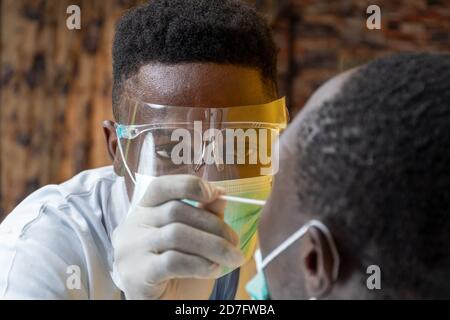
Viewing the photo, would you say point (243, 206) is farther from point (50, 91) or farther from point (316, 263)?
point (50, 91)

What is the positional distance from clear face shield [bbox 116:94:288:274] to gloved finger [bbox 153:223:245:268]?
17 centimetres

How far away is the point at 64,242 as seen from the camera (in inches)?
57.4

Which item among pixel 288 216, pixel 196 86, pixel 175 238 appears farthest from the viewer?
pixel 196 86

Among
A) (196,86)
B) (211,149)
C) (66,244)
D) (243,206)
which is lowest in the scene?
(66,244)

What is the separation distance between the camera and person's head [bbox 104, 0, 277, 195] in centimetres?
142

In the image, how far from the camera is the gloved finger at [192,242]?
1.10 meters

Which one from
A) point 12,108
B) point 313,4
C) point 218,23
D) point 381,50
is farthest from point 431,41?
point 218,23

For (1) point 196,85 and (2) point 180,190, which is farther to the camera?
(1) point 196,85

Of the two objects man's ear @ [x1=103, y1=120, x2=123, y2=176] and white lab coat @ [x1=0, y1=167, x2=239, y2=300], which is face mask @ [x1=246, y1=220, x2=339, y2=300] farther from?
man's ear @ [x1=103, y1=120, x2=123, y2=176]

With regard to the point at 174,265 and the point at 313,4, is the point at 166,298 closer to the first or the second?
the point at 174,265

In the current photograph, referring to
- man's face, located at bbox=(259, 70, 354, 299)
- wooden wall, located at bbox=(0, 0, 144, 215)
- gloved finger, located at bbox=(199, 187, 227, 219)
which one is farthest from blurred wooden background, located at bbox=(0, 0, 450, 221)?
man's face, located at bbox=(259, 70, 354, 299)

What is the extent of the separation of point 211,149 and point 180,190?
261 mm

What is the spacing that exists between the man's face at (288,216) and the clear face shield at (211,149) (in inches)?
10.4

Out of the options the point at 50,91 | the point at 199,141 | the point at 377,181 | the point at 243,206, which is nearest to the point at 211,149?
the point at 199,141
